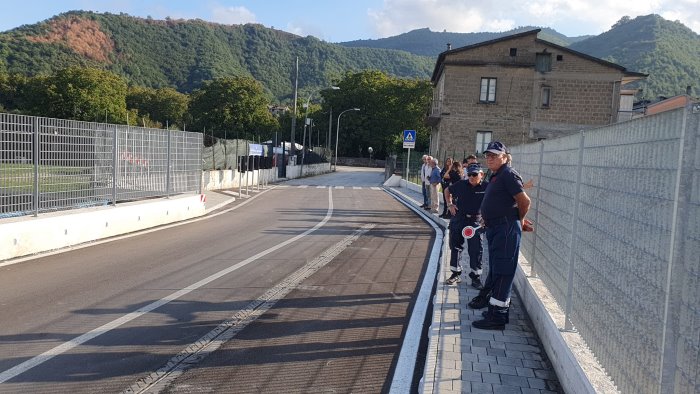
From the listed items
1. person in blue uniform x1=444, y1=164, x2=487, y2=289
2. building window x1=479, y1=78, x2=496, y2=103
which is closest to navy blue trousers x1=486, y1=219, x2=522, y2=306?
person in blue uniform x1=444, y1=164, x2=487, y2=289

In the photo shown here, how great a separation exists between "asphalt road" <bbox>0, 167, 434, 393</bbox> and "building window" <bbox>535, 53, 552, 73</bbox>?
113 feet

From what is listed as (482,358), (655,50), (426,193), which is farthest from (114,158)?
(655,50)

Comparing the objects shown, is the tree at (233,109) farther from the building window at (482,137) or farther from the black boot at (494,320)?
the black boot at (494,320)

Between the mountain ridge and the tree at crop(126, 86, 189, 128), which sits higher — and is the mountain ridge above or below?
above

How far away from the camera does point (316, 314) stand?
21.1ft

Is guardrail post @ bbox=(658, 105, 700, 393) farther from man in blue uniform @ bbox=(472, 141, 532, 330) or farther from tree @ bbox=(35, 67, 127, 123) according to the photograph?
tree @ bbox=(35, 67, 127, 123)

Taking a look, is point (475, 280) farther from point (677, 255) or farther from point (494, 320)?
point (677, 255)

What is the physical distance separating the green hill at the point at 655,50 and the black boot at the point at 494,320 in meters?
80.2

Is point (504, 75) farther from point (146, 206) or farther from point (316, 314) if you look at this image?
point (316, 314)

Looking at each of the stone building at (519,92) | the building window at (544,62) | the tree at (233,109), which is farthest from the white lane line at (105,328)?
the tree at (233,109)

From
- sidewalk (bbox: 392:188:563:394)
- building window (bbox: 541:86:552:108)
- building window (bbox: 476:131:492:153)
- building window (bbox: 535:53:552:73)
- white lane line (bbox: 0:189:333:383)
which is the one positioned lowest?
white lane line (bbox: 0:189:333:383)

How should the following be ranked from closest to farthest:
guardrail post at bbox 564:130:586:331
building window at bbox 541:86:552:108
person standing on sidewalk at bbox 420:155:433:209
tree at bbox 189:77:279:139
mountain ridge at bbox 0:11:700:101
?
guardrail post at bbox 564:130:586:331 → person standing on sidewalk at bbox 420:155:433:209 → building window at bbox 541:86:552:108 → tree at bbox 189:77:279:139 → mountain ridge at bbox 0:11:700:101

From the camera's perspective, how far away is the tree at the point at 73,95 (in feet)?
213

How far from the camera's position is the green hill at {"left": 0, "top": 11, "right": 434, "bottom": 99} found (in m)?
105
